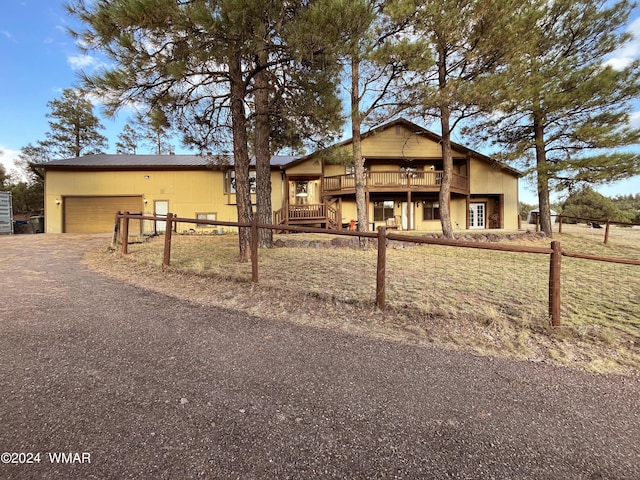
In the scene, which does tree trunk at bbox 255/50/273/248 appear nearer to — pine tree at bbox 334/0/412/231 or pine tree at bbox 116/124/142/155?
pine tree at bbox 334/0/412/231

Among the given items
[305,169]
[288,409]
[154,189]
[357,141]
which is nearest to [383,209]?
[305,169]

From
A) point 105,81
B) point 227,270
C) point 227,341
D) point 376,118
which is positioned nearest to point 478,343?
point 227,341

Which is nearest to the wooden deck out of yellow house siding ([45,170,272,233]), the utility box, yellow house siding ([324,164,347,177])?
yellow house siding ([45,170,272,233])

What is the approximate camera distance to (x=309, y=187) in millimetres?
18875

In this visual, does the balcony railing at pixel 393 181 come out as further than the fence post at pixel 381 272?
Yes

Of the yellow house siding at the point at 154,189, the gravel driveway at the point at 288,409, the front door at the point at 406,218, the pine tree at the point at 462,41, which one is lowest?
the gravel driveway at the point at 288,409

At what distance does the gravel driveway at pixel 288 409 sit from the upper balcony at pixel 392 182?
46.7 feet

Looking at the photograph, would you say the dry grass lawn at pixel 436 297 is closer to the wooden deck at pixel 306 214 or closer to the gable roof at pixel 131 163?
the wooden deck at pixel 306 214

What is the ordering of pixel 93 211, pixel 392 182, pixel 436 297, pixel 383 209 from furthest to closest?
pixel 383 209, pixel 93 211, pixel 392 182, pixel 436 297

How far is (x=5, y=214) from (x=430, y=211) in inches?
934

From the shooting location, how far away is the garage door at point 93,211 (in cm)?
1781

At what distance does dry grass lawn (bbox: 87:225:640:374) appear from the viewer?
341cm

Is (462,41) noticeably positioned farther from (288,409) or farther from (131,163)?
(131,163)

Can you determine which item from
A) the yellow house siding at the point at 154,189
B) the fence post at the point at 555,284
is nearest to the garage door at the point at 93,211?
the yellow house siding at the point at 154,189
